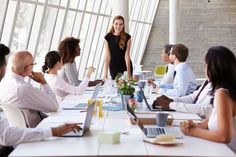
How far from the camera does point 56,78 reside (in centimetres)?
462

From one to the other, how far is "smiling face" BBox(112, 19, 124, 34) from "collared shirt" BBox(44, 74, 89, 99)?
1.25 metres

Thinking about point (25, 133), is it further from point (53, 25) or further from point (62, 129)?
point (53, 25)

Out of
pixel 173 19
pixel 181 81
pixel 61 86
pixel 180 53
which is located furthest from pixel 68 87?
pixel 173 19

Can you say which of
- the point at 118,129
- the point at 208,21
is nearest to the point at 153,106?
the point at 118,129

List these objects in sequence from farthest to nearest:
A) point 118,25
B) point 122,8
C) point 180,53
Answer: point 122,8 < point 118,25 < point 180,53

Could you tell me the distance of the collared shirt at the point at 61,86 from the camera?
15.1 feet

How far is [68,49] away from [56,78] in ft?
2.03

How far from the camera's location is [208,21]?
18734mm

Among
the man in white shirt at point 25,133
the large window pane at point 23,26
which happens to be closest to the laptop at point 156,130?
the man in white shirt at point 25,133

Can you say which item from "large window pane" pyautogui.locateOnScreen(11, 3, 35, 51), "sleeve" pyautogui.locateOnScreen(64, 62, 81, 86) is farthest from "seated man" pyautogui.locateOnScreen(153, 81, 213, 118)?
"large window pane" pyautogui.locateOnScreen(11, 3, 35, 51)

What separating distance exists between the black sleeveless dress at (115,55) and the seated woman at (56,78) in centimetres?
121

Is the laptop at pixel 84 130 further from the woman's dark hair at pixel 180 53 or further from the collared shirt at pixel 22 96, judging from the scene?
the woman's dark hair at pixel 180 53

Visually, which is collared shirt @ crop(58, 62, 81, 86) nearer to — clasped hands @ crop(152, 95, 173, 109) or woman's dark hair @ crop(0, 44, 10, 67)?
clasped hands @ crop(152, 95, 173, 109)

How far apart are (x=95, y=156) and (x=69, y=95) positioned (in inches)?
107
